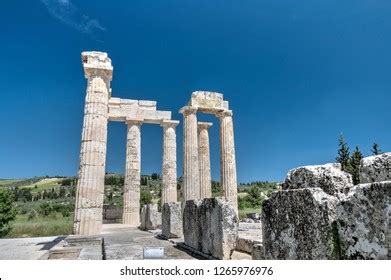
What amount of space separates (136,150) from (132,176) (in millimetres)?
2080

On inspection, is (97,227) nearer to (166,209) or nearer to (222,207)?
(166,209)

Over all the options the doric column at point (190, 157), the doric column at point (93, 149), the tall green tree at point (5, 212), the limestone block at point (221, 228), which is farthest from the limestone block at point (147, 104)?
the limestone block at point (221, 228)

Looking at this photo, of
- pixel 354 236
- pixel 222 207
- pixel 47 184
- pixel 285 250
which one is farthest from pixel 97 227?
pixel 47 184

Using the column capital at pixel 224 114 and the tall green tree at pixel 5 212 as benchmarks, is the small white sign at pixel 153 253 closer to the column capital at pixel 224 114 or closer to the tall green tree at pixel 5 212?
the column capital at pixel 224 114

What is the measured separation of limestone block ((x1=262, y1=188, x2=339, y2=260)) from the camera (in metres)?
2.69

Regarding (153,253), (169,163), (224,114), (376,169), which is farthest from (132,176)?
(376,169)

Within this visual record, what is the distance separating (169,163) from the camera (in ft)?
82.4

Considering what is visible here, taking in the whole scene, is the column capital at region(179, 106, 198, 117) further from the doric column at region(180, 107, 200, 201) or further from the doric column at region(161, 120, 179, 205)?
the doric column at region(161, 120, 179, 205)

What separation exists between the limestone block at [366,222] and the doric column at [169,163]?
22.2 meters

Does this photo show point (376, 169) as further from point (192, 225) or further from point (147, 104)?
point (147, 104)

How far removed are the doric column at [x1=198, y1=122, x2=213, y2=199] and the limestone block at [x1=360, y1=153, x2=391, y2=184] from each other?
20.0 meters

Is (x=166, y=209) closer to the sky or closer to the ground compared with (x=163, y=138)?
closer to the ground

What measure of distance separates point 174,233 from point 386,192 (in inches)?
430
